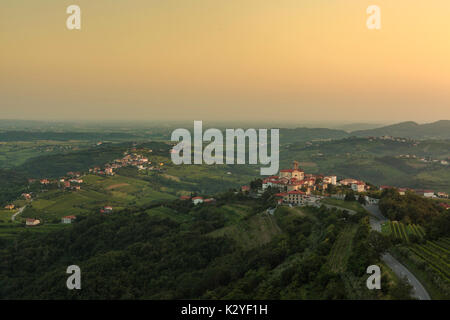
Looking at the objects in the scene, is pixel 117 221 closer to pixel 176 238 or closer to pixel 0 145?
pixel 176 238

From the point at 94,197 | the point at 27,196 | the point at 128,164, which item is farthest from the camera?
the point at 128,164

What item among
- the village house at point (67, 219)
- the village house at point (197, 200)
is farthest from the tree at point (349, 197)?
the village house at point (67, 219)

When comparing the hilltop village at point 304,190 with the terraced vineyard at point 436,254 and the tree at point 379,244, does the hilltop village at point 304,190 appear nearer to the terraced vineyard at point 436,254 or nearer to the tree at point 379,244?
the terraced vineyard at point 436,254

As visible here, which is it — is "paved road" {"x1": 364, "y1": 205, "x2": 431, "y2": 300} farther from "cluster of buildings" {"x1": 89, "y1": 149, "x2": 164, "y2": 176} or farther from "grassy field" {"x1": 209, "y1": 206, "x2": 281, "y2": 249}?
"cluster of buildings" {"x1": 89, "y1": 149, "x2": 164, "y2": 176}

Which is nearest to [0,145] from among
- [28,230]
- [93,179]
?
[93,179]

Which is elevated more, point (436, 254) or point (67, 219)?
point (436, 254)

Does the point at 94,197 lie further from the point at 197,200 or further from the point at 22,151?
the point at 22,151

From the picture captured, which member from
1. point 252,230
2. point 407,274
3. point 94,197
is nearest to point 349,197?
point 252,230

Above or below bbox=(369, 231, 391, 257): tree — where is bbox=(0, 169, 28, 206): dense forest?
below

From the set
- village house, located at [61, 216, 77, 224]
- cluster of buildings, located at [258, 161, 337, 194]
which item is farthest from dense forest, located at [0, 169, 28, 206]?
cluster of buildings, located at [258, 161, 337, 194]
